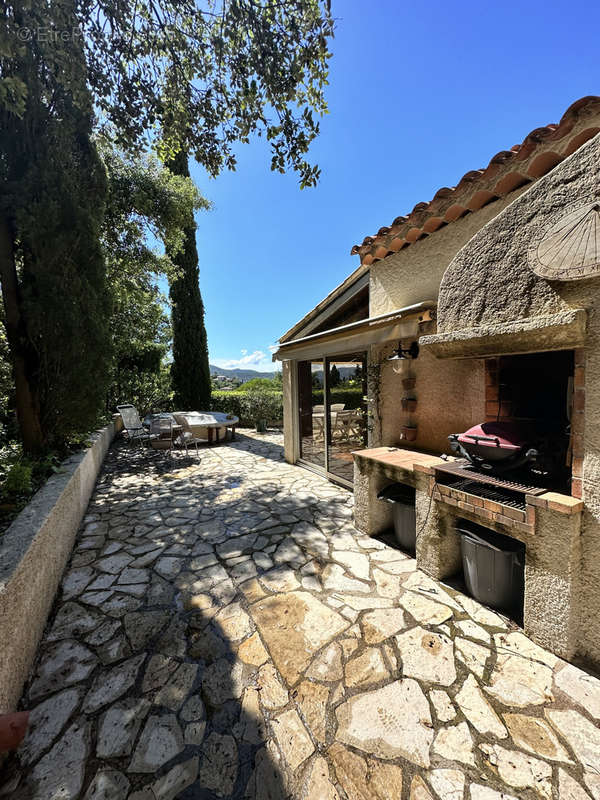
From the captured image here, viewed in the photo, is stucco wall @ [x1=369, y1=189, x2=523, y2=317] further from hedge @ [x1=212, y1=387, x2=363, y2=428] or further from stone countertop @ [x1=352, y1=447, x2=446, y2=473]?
hedge @ [x1=212, y1=387, x2=363, y2=428]

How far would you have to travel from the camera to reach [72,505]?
17.6 ft

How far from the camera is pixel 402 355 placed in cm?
542

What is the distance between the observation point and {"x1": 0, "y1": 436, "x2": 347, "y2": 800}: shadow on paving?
2082 mm

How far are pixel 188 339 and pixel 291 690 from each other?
60.5 feet

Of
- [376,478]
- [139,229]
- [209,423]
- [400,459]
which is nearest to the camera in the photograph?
[400,459]

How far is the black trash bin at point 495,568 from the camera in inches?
135

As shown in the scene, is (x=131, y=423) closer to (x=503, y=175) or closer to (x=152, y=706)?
(x=152, y=706)

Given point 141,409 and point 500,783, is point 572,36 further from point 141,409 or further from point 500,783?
point 141,409

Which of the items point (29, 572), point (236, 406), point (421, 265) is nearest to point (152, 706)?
point (29, 572)

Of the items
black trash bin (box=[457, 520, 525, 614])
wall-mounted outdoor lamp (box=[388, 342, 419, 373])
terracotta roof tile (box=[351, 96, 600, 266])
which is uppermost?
terracotta roof tile (box=[351, 96, 600, 266])

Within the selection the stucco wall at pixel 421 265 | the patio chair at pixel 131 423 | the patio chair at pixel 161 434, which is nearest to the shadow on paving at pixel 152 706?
the stucco wall at pixel 421 265

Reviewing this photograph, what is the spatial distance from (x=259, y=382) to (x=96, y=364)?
63.4ft

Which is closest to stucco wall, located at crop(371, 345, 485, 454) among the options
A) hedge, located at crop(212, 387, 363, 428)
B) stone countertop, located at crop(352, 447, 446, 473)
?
stone countertop, located at crop(352, 447, 446, 473)

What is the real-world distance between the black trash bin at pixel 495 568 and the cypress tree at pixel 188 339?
17125 millimetres
